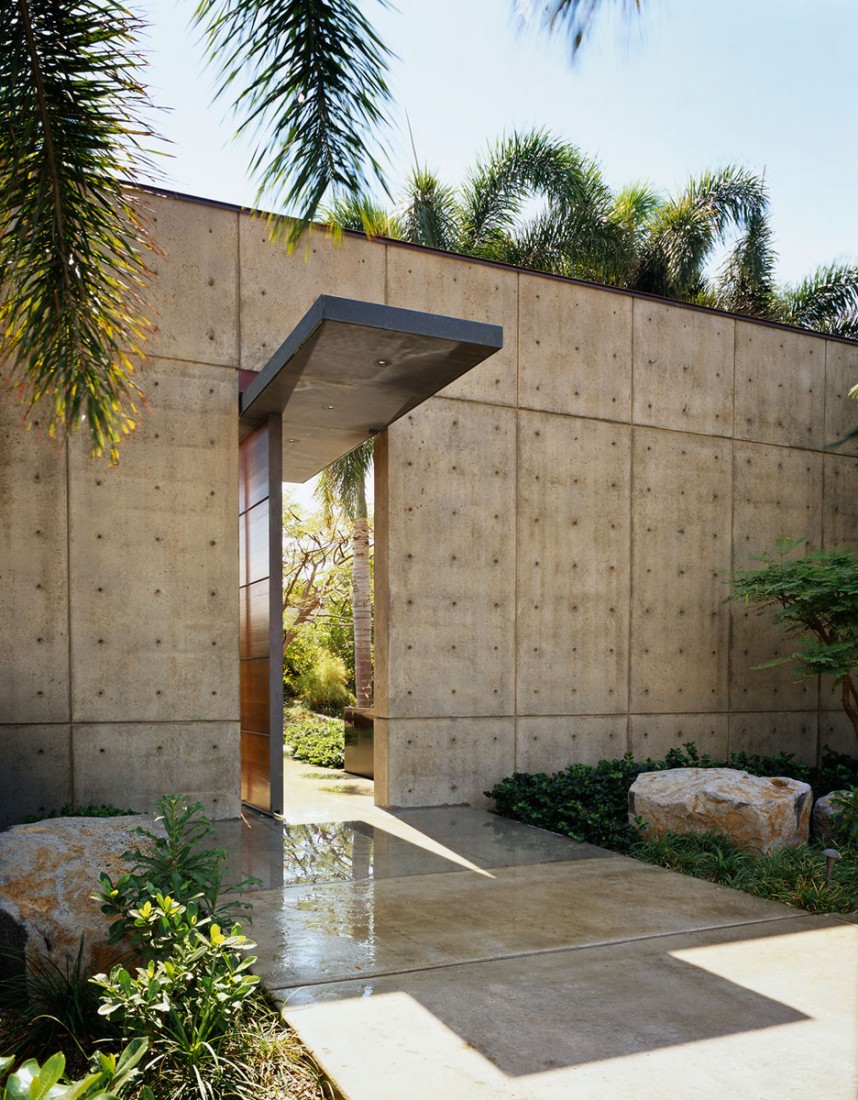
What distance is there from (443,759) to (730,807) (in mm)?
3069

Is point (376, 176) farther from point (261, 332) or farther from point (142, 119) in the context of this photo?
point (261, 332)

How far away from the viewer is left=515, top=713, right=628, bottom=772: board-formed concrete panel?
10023 mm

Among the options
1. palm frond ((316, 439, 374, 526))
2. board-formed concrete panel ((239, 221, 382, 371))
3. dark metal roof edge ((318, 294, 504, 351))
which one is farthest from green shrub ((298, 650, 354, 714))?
dark metal roof edge ((318, 294, 504, 351))

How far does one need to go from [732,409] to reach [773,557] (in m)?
1.91

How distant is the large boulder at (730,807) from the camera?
7.39 m

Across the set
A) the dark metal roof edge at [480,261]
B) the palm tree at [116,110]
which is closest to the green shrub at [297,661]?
the dark metal roof edge at [480,261]

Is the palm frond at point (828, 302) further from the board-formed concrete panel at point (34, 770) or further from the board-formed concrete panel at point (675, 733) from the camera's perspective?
the board-formed concrete panel at point (34, 770)

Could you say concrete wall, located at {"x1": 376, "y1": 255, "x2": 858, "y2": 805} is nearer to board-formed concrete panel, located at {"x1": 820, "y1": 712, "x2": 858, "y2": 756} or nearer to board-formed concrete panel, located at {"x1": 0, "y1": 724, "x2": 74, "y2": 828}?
board-formed concrete panel, located at {"x1": 820, "y1": 712, "x2": 858, "y2": 756}

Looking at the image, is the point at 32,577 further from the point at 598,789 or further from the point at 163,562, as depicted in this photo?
the point at 598,789

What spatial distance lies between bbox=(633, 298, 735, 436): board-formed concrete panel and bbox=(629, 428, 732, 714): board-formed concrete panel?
246 millimetres

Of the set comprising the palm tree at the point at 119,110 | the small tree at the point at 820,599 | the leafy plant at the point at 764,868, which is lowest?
the leafy plant at the point at 764,868

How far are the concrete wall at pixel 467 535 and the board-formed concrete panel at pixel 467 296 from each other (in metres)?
0.03

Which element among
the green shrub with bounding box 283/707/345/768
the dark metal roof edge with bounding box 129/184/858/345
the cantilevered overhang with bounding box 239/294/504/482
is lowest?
the green shrub with bounding box 283/707/345/768

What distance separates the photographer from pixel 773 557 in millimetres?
11844
